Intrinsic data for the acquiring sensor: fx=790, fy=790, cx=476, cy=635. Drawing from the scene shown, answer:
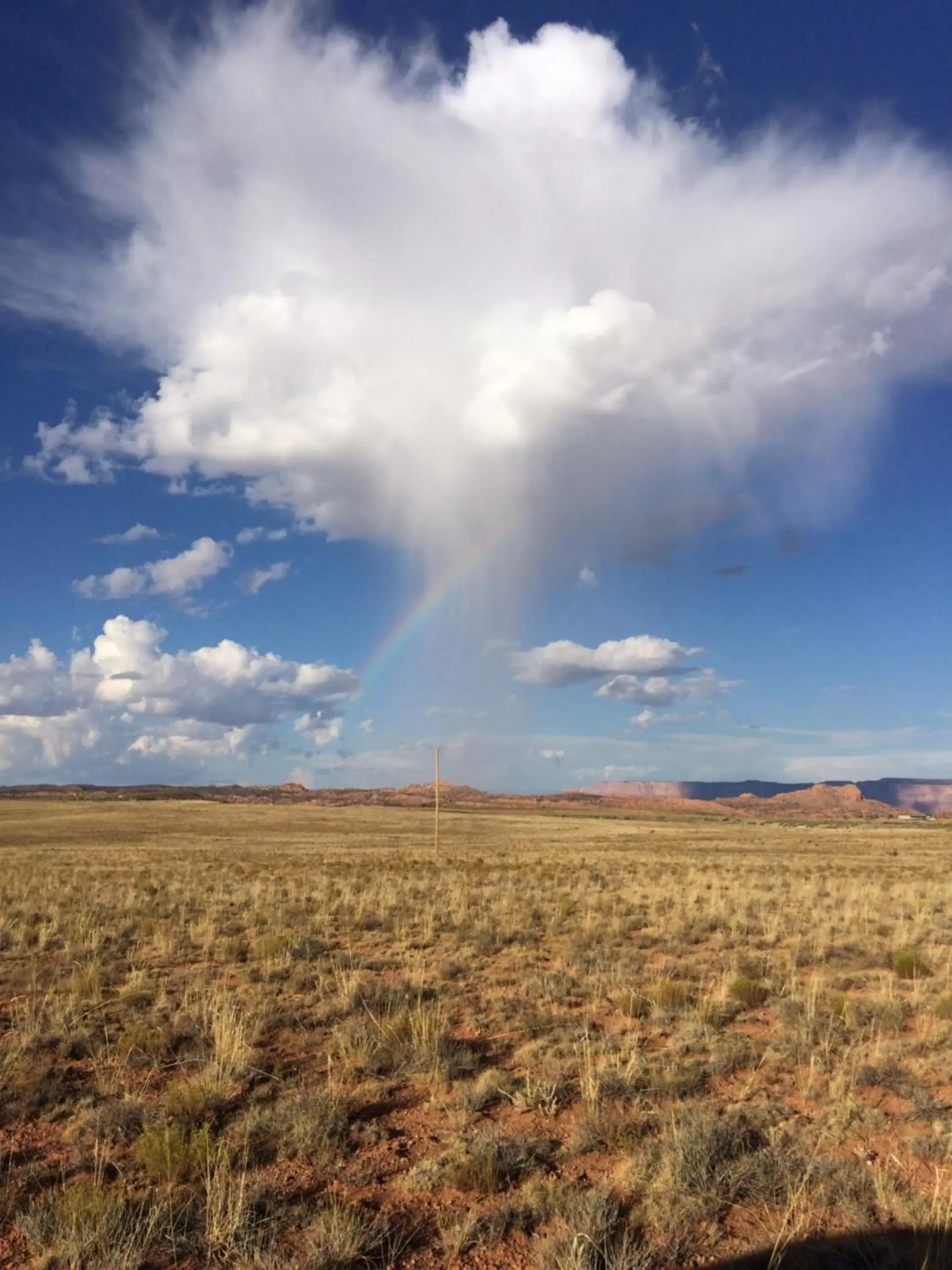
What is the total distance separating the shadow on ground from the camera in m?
4.86

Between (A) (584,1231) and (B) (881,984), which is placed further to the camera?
(B) (881,984)

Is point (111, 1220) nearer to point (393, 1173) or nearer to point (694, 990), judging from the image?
point (393, 1173)

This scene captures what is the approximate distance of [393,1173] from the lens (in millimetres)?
6066

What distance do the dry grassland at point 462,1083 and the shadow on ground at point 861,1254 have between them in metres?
0.14

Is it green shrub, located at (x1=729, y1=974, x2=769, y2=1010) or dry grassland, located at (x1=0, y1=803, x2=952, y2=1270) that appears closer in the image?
dry grassland, located at (x1=0, y1=803, x2=952, y2=1270)

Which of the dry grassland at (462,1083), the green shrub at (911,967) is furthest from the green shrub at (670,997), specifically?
the green shrub at (911,967)

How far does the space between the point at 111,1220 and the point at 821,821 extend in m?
139

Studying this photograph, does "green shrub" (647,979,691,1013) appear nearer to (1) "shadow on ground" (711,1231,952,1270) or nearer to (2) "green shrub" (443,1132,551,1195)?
(2) "green shrub" (443,1132,551,1195)

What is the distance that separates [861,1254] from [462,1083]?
3.82 m

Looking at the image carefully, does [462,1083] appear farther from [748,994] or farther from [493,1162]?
[748,994]

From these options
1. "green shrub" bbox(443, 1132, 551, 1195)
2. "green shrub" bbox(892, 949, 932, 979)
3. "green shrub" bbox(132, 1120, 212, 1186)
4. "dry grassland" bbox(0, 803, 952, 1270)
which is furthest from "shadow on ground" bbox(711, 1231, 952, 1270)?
"green shrub" bbox(892, 949, 932, 979)

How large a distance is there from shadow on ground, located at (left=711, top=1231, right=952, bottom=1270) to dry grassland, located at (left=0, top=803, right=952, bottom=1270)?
14cm

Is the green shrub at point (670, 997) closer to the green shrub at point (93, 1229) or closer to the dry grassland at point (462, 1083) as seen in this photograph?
the dry grassland at point (462, 1083)

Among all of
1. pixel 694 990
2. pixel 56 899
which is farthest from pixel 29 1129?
pixel 56 899
